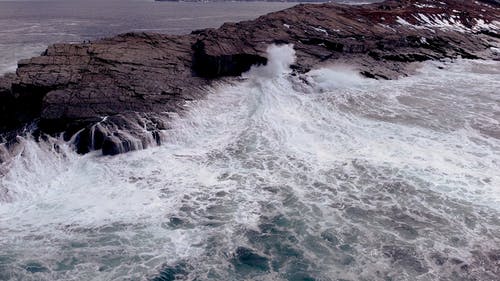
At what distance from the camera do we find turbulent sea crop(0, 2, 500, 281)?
1491 centimetres

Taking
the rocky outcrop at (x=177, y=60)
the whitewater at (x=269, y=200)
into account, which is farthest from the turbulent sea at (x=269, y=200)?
the rocky outcrop at (x=177, y=60)

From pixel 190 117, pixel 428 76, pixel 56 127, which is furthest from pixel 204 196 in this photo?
pixel 428 76

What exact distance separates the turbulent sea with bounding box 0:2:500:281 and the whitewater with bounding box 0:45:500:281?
7 centimetres

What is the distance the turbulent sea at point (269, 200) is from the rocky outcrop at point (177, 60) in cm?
165

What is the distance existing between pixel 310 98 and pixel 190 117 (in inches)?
372

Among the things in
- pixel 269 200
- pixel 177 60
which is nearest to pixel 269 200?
pixel 269 200

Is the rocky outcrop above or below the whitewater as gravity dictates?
above

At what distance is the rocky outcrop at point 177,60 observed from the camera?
24047 mm

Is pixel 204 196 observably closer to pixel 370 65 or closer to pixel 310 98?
pixel 310 98

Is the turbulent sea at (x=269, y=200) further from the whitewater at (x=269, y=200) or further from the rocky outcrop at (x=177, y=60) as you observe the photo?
the rocky outcrop at (x=177, y=60)

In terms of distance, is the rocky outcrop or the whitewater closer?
the whitewater

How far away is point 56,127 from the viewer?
77.1ft


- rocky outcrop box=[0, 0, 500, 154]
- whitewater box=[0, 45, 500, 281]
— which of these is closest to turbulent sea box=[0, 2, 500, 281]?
whitewater box=[0, 45, 500, 281]

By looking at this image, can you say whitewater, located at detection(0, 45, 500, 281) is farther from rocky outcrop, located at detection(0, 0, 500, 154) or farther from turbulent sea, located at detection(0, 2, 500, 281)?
rocky outcrop, located at detection(0, 0, 500, 154)
